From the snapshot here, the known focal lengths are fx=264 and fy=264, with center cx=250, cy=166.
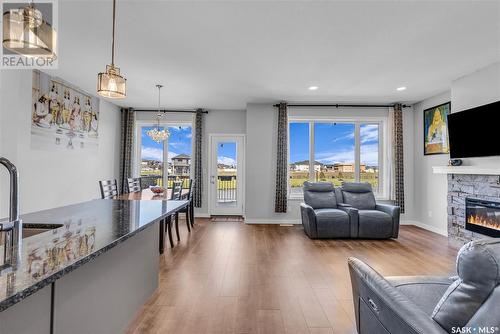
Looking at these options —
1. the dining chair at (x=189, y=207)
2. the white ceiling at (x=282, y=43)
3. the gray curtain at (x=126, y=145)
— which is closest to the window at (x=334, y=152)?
the white ceiling at (x=282, y=43)

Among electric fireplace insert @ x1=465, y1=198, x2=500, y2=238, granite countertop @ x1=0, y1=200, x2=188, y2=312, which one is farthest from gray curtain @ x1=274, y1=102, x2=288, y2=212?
granite countertop @ x1=0, y1=200, x2=188, y2=312

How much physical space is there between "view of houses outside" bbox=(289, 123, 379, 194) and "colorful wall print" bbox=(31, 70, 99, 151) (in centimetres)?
451

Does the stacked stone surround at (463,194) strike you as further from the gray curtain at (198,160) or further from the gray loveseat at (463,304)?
the gray curtain at (198,160)

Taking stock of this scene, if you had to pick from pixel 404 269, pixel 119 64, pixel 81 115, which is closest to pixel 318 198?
pixel 404 269

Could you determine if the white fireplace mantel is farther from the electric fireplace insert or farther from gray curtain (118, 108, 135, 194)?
gray curtain (118, 108, 135, 194)

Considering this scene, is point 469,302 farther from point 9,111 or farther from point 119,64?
point 9,111

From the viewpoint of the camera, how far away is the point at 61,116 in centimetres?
482

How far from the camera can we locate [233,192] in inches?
278

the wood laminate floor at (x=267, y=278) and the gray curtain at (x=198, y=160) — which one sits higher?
the gray curtain at (x=198, y=160)

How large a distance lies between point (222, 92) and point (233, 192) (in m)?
2.79

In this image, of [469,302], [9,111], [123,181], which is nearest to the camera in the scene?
[469,302]

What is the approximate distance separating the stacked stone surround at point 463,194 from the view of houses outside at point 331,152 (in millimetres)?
1921

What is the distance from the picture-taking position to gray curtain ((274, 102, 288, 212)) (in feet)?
19.8

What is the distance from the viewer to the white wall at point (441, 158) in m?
3.87
